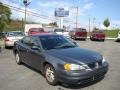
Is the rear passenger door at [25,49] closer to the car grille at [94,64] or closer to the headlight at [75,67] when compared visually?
the headlight at [75,67]

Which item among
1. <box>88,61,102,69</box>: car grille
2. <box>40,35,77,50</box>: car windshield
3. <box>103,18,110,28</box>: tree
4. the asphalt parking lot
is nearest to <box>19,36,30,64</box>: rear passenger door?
the asphalt parking lot

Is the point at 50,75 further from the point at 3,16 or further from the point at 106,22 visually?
the point at 106,22

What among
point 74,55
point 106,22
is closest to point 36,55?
point 74,55

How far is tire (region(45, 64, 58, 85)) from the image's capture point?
6834mm

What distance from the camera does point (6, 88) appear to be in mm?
6848

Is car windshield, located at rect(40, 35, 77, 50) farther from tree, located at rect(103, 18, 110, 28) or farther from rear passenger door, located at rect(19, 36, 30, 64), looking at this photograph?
tree, located at rect(103, 18, 110, 28)

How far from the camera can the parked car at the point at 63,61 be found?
20.5 ft

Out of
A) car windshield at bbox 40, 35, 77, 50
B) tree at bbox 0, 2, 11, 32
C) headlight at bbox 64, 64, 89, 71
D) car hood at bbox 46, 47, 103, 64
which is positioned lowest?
headlight at bbox 64, 64, 89, 71

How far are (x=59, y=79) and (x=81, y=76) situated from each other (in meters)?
0.73

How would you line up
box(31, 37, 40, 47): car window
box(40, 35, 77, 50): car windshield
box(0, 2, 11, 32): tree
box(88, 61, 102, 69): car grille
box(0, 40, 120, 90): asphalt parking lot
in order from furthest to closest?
box(0, 2, 11, 32): tree < box(31, 37, 40, 47): car window < box(40, 35, 77, 50): car windshield < box(0, 40, 120, 90): asphalt parking lot < box(88, 61, 102, 69): car grille

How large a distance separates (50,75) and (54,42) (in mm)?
1443

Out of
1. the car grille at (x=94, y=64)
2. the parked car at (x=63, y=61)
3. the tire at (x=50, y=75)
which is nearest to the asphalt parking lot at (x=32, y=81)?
the tire at (x=50, y=75)

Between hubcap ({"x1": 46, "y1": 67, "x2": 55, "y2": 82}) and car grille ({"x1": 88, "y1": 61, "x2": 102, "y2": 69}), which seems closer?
car grille ({"x1": 88, "y1": 61, "x2": 102, "y2": 69})

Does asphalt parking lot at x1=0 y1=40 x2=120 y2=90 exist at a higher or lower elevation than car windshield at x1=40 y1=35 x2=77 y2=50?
lower
